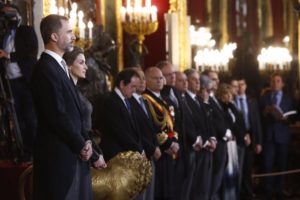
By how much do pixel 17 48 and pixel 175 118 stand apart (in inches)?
73.5

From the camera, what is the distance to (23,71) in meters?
5.80

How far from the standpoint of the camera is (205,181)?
765cm

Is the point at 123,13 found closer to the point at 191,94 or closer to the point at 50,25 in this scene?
the point at 191,94

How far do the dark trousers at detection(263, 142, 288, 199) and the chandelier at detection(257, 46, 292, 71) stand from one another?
Answer: 3528mm

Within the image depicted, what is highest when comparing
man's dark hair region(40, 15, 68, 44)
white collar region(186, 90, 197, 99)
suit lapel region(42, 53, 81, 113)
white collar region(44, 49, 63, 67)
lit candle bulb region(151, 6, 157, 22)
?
lit candle bulb region(151, 6, 157, 22)

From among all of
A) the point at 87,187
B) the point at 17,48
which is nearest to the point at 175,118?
the point at 17,48

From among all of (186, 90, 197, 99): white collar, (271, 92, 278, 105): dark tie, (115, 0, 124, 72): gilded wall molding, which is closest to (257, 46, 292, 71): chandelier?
(271, 92, 278, 105): dark tie

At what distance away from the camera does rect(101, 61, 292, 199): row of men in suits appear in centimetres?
595

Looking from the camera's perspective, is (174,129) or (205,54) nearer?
(174,129)

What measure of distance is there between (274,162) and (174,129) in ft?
9.80

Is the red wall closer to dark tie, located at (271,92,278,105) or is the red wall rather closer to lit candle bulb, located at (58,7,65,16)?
dark tie, located at (271,92,278,105)

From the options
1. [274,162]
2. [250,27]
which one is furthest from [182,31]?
[250,27]

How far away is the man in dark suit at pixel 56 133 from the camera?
429cm

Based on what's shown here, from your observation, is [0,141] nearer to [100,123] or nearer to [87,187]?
[100,123]
